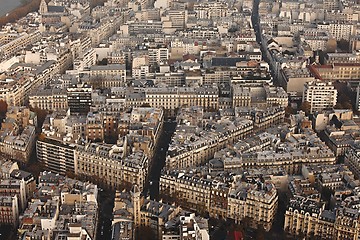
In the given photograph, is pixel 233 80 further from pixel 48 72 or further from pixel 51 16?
pixel 51 16

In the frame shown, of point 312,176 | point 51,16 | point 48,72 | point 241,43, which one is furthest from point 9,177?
point 51,16

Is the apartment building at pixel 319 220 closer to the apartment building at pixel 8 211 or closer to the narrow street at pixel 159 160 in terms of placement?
the narrow street at pixel 159 160

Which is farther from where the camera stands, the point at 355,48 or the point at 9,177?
the point at 355,48

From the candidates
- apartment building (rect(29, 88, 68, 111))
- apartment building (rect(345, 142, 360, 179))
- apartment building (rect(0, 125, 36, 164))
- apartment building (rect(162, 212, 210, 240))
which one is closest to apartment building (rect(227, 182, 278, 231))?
apartment building (rect(162, 212, 210, 240))

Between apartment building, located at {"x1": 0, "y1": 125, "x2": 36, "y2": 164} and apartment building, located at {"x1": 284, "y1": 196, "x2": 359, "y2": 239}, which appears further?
apartment building, located at {"x1": 0, "y1": 125, "x2": 36, "y2": 164}

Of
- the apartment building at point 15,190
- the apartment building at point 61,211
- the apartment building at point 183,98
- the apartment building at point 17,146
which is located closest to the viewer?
the apartment building at point 61,211

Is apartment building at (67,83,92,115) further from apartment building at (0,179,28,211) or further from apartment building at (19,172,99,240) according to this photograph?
apartment building at (0,179,28,211)

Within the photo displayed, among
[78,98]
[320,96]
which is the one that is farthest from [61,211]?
[320,96]

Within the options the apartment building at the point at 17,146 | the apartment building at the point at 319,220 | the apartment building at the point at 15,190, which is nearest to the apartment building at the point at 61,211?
the apartment building at the point at 15,190

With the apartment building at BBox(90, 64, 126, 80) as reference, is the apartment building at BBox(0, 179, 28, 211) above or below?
below
